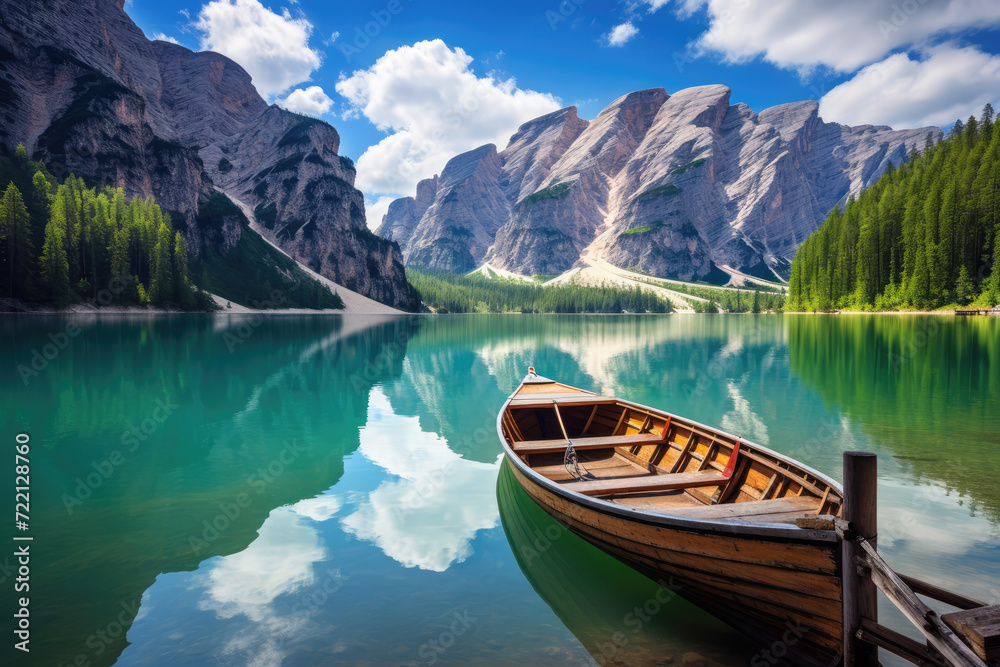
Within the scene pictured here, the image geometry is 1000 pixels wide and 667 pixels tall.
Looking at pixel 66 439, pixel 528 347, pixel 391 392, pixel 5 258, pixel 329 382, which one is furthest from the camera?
pixel 5 258

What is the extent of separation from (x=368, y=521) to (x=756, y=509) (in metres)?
7.20

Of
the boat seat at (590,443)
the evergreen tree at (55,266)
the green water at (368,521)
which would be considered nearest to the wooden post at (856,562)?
the green water at (368,521)

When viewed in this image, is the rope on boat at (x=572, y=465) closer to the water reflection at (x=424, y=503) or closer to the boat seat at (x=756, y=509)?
the water reflection at (x=424, y=503)

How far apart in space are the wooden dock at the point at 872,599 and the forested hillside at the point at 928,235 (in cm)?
8648

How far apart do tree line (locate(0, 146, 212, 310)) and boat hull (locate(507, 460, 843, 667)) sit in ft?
320

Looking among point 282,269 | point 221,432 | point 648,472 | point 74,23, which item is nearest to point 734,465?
point 648,472

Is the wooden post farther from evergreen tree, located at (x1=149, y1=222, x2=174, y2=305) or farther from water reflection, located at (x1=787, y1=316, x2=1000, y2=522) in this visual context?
evergreen tree, located at (x1=149, y1=222, x2=174, y2=305)

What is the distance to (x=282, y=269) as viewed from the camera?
525 ft

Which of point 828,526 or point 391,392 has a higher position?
point 828,526

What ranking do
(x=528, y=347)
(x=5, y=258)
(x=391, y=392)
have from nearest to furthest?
(x=391, y=392) < (x=528, y=347) < (x=5, y=258)

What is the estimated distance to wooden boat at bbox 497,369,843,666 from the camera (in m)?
4.70

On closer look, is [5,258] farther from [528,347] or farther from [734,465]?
[734,465]

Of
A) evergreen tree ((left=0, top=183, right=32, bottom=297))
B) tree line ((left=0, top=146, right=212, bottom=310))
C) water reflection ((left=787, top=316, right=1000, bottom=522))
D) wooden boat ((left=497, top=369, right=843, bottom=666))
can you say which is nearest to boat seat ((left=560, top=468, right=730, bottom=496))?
wooden boat ((left=497, top=369, right=843, bottom=666))

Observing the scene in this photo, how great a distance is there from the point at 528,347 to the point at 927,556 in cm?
4224
